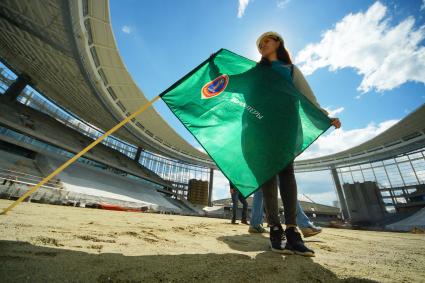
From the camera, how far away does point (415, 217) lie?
19250mm

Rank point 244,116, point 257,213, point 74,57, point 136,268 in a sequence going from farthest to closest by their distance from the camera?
1. point 74,57
2. point 257,213
3. point 244,116
4. point 136,268

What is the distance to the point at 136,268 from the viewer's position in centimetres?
88

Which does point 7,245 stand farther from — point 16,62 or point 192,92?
point 16,62

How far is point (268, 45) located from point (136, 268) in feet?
7.92

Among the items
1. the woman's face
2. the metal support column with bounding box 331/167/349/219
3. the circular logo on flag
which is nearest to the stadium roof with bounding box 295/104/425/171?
the metal support column with bounding box 331/167/349/219

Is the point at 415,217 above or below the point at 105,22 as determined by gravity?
below

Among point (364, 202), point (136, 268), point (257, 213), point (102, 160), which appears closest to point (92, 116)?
point (102, 160)

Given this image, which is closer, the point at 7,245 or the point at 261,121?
the point at 7,245

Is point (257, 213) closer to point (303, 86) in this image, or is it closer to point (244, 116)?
point (244, 116)

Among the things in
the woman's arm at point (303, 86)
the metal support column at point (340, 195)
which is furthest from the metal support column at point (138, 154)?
the woman's arm at point (303, 86)

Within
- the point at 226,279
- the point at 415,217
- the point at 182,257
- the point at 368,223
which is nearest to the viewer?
the point at 226,279

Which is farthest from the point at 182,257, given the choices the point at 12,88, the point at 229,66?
the point at 12,88

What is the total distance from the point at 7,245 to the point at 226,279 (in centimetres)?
116

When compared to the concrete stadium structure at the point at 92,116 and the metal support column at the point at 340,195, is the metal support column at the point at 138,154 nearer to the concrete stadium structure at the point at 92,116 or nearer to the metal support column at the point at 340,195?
the concrete stadium structure at the point at 92,116
